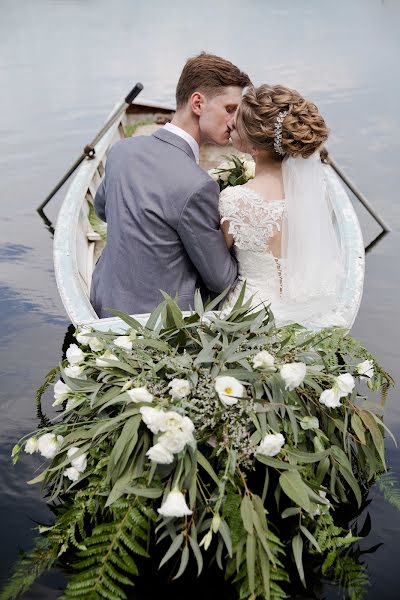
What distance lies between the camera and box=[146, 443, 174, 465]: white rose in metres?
2.27

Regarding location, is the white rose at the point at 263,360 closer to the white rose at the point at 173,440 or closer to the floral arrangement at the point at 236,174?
the white rose at the point at 173,440

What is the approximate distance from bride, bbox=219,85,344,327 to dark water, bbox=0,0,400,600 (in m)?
1.02

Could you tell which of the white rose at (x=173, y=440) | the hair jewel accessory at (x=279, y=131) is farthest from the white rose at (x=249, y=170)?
the white rose at (x=173, y=440)

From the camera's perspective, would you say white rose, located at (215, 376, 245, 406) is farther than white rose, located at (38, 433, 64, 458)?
Answer: No

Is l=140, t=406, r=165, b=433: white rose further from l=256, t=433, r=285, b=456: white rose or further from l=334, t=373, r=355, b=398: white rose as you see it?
l=334, t=373, r=355, b=398: white rose

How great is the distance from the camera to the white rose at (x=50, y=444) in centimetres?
261

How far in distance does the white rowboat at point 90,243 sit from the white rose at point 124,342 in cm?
23

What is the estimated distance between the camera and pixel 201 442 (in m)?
2.50

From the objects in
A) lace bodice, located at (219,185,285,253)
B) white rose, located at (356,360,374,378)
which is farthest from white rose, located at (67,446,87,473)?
lace bodice, located at (219,185,285,253)

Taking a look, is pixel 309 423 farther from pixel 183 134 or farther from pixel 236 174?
pixel 236 174

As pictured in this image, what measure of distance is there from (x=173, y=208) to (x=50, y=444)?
3.94 ft

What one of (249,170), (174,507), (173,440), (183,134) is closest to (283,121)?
(183,134)

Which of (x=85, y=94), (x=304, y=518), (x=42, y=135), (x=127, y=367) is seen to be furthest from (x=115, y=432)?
(x=85, y=94)

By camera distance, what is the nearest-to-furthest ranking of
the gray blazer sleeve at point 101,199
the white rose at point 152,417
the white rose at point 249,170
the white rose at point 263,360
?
the white rose at point 152,417 → the white rose at point 263,360 → the gray blazer sleeve at point 101,199 → the white rose at point 249,170
